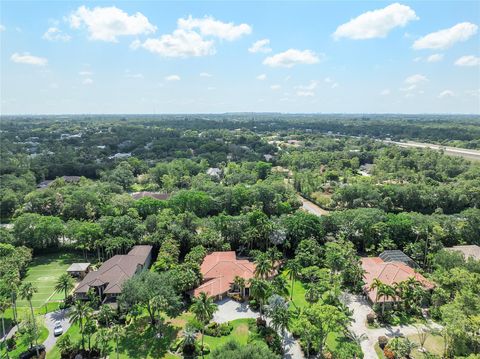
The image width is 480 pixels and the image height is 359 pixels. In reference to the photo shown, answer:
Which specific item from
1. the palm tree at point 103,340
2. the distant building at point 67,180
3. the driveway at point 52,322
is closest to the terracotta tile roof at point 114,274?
the driveway at point 52,322

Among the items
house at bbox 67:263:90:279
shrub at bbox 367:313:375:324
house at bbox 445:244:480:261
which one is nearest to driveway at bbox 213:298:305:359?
shrub at bbox 367:313:375:324

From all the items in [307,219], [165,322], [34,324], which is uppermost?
[307,219]

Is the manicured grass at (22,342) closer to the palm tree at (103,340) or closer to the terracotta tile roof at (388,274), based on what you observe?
the palm tree at (103,340)

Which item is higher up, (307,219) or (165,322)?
(307,219)

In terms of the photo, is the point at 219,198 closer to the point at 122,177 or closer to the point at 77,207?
the point at 77,207

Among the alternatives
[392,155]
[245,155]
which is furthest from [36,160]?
[392,155]

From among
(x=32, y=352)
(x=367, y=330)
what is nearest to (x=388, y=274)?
(x=367, y=330)

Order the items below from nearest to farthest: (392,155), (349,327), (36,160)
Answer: (349,327) → (36,160) → (392,155)

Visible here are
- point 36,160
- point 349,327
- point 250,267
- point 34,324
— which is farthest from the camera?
point 36,160
